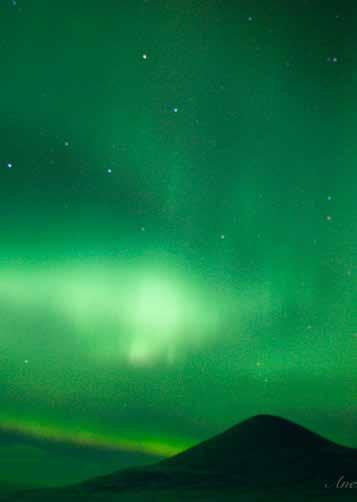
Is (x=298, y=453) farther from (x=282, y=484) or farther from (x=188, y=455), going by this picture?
(x=282, y=484)

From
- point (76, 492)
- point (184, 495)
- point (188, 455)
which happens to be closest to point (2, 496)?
point (76, 492)

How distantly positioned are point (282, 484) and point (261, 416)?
20.7 m

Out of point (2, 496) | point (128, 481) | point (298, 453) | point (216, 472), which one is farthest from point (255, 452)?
point (2, 496)

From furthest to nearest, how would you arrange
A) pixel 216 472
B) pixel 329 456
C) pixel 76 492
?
pixel 329 456 < pixel 216 472 < pixel 76 492

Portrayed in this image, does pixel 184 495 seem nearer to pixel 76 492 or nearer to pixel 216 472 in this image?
pixel 76 492

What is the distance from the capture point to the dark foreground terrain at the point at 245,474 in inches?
1281

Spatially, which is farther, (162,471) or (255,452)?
(255,452)

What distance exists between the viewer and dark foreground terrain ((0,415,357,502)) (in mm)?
32531

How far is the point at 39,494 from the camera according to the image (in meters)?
30.3

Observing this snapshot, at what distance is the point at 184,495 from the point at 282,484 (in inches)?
382

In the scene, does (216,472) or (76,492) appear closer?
(76,492)

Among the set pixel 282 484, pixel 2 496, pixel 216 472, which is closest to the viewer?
pixel 2 496

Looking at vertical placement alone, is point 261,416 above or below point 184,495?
above

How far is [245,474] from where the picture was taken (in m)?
46.0
